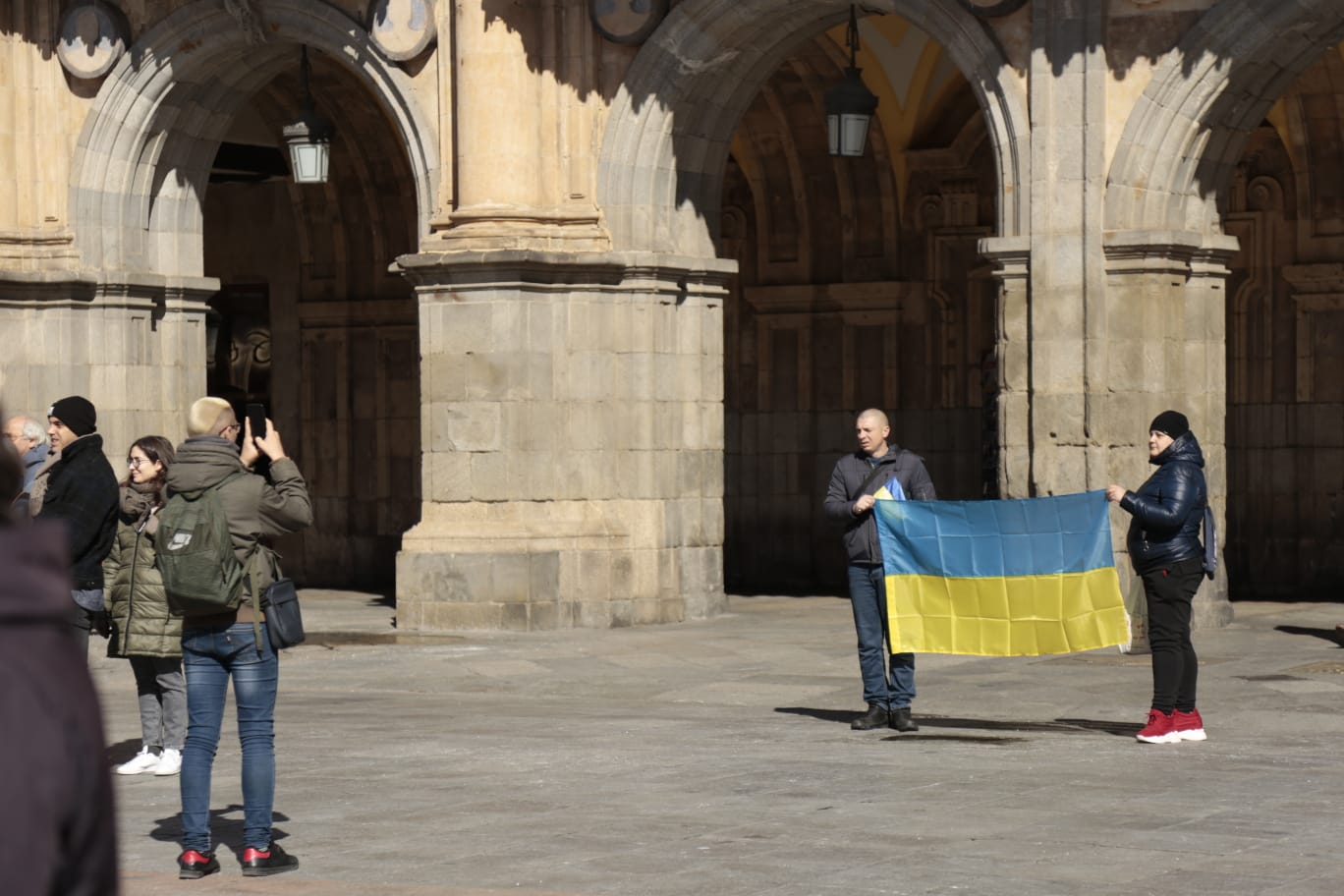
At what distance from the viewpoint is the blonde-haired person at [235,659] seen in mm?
7480

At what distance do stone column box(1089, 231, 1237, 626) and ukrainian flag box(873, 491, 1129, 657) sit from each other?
434cm

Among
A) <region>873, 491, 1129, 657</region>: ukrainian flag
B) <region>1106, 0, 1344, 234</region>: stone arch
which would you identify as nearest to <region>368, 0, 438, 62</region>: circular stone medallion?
<region>1106, 0, 1344, 234</region>: stone arch

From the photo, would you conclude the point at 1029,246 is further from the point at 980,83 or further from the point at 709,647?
the point at 709,647

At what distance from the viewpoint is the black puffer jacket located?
10.5 meters

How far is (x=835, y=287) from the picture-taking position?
75.0ft

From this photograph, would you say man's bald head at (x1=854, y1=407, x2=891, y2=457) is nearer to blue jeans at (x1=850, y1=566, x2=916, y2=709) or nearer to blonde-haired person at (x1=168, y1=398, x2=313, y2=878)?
blue jeans at (x1=850, y1=566, x2=916, y2=709)

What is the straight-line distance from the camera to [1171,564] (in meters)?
10.6

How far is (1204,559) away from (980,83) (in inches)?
250

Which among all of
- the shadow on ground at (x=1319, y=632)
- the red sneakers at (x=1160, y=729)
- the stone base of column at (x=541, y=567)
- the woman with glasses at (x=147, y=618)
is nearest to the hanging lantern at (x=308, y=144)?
the stone base of column at (x=541, y=567)

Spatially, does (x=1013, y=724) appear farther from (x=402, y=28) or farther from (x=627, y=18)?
(x=402, y=28)

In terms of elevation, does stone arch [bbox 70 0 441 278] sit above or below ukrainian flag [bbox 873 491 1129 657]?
above

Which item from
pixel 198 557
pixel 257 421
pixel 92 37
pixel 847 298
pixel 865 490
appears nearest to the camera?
pixel 198 557

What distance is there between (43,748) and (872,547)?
9.32 meters

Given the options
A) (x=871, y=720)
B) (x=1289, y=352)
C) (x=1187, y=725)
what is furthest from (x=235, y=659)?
(x=1289, y=352)
